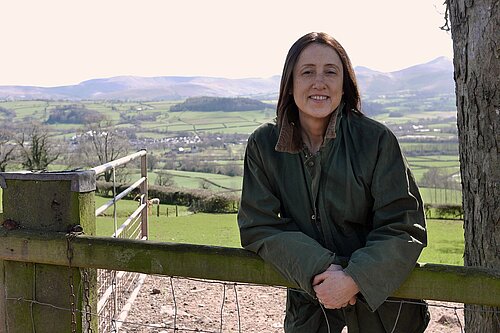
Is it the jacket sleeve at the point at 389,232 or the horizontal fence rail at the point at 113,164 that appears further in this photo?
the horizontal fence rail at the point at 113,164

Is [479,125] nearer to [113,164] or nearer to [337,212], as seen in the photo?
[337,212]

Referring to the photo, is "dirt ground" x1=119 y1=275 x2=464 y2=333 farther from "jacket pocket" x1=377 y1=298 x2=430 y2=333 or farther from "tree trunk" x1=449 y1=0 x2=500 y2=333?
"jacket pocket" x1=377 y1=298 x2=430 y2=333

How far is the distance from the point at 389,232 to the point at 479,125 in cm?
88

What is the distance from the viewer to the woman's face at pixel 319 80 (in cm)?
195

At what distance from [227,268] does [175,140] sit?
2555 inches

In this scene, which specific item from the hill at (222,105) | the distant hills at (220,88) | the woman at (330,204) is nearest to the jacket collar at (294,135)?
the woman at (330,204)

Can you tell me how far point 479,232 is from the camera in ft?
8.25

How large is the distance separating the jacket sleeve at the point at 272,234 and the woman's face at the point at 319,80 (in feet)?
0.74

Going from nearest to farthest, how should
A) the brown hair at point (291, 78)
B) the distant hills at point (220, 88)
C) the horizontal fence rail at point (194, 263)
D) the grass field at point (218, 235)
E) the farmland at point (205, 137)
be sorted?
the horizontal fence rail at point (194, 263)
the brown hair at point (291, 78)
the grass field at point (218, 235)
the farmland at point (205, 137)
the distant hills at point (220, 88)

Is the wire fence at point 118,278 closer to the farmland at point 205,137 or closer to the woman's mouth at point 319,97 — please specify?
the woman's mouth at point 319,97

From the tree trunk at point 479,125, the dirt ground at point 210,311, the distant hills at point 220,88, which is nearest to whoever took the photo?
the tree trunk at point 479,125

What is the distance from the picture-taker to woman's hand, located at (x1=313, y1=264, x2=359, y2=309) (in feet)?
5.77

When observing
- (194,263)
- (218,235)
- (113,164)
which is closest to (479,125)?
(194,263)

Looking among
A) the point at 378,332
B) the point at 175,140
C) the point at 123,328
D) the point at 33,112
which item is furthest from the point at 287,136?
the point at 33,112
